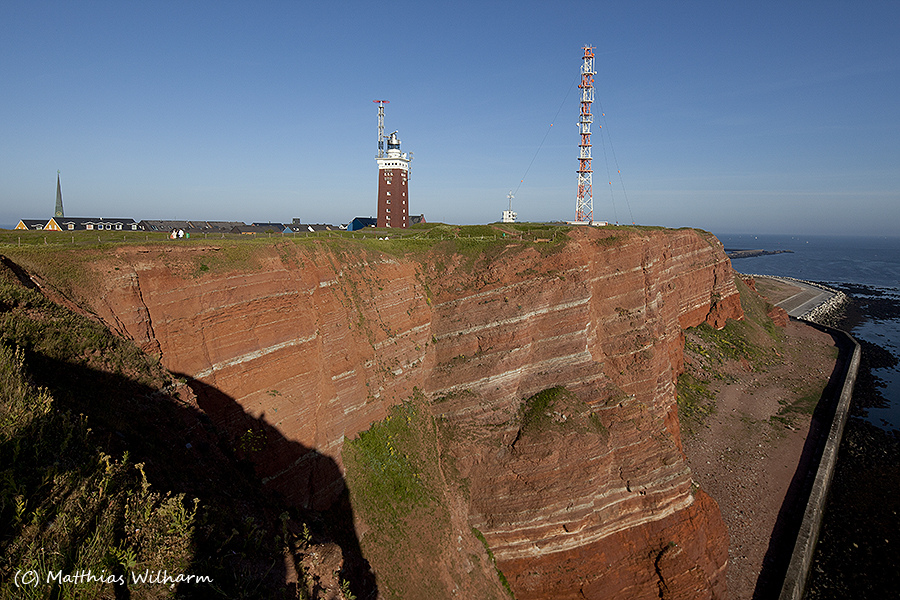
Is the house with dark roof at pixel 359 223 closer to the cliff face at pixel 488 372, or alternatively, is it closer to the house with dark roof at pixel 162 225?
the house with dark roof at pixel 162 225

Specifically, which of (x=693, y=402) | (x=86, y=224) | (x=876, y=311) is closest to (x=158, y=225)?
(x=86, y=224)

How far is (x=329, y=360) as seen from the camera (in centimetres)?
2323

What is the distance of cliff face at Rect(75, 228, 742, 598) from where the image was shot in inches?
743

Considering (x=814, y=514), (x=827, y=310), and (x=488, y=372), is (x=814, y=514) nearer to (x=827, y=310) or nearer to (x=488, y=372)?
(x=488, y=372)

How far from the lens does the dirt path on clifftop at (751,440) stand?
29812 mm

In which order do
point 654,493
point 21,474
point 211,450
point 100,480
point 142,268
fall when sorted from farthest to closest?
1. point 654,493
2. point 142,268
3. point 211,450
4. point 100,480
5. point 21,474

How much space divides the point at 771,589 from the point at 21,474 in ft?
115

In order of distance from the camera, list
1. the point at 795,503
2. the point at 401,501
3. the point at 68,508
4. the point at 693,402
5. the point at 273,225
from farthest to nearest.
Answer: the point at 273,225, the point at 693,402, the point at 795,503, the point at 401,501, the point at 68,508

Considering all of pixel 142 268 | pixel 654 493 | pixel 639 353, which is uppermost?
pixel 142 268

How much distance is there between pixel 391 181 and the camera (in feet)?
179

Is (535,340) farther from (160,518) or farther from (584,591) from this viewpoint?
(160,518)

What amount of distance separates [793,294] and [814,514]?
103 m

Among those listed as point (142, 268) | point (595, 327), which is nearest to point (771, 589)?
point (595, 327)

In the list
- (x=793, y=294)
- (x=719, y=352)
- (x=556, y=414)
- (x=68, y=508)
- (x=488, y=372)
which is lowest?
(x=719, y=352)
